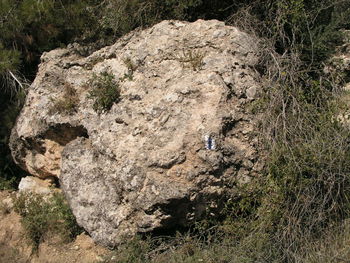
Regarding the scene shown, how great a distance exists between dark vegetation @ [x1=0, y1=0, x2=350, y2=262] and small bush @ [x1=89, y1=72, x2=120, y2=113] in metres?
0.02

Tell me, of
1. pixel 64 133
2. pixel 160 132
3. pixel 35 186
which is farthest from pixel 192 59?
pixel 35 186

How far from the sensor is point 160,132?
4230 millimetres

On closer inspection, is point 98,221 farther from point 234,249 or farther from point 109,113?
point 234,249

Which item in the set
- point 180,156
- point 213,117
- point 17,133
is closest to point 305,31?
point 213,117

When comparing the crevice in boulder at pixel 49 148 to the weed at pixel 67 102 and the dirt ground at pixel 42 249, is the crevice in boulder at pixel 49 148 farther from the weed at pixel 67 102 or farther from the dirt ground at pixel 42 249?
the dirt ground at pixel 42 249

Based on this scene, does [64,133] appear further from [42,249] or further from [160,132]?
[160,132]

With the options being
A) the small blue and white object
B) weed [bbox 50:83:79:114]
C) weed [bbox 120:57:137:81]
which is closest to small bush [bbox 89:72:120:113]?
weed [bbox 120:57:137:81]

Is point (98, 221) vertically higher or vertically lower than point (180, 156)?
lower

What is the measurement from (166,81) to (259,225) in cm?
182

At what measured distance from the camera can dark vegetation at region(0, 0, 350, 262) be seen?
3.95m

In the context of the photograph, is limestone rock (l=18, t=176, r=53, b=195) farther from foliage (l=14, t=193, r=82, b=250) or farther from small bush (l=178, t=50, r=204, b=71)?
small bush (l=178, t=50, r=204, b=71)

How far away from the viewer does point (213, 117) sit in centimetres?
416

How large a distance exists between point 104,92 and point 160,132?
97cm

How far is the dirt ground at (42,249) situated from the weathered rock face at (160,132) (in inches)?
9.5
